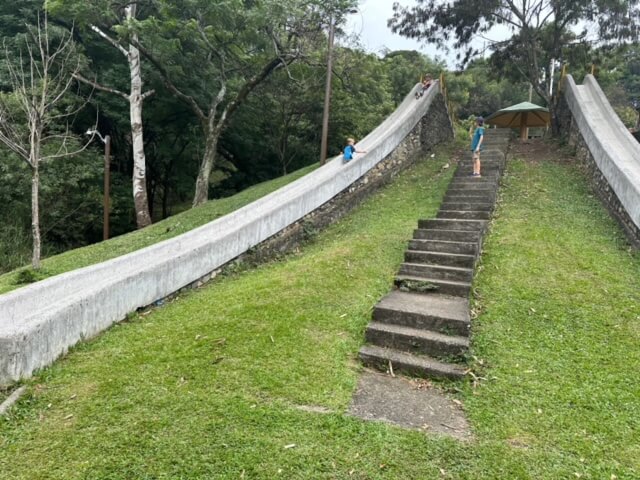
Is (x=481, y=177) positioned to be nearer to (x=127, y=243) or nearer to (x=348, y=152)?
(x=348, y=152)

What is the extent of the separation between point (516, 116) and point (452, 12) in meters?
4.34

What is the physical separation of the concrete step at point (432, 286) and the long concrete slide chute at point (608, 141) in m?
2.95

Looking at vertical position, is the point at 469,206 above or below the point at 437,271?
above

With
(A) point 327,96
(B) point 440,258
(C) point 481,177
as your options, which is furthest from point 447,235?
(A) point 327,96

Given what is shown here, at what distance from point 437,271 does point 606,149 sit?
4714 mm

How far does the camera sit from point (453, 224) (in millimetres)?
5824

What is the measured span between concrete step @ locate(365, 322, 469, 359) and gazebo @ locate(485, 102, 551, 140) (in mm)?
12734

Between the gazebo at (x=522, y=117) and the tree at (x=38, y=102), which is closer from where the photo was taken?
the tree at (x=38, y=102)

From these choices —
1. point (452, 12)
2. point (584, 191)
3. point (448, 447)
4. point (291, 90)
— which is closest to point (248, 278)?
point (448, 447)

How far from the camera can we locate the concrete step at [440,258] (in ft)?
16.0

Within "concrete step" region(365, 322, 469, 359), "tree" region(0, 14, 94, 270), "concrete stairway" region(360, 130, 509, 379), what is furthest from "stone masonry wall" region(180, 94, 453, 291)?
"tree" region(0, 14, 94, 270)

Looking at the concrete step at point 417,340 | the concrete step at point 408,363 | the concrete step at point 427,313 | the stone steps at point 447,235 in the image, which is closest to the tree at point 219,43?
the stone steps at point 447,235

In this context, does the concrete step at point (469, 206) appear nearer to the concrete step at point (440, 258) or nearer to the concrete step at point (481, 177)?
the concrete step at point (481, 177)

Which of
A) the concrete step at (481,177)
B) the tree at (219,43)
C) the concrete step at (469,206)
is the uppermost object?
the tree at (219,43)
